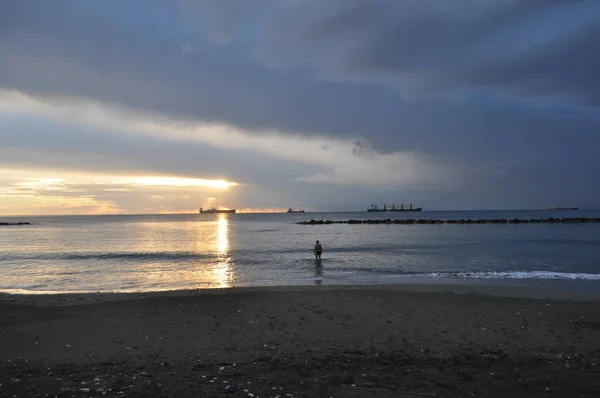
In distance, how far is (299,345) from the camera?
34.1 ft

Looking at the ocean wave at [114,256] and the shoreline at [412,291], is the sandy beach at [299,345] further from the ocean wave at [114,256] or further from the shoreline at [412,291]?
the ocean wave at [114,256]

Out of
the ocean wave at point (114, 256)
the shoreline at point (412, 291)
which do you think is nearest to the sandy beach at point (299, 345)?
the shoreline at point (412, 291)

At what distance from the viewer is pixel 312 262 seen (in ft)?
115

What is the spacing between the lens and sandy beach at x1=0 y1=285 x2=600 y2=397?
7.79 metres

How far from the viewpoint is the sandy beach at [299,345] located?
7785mm

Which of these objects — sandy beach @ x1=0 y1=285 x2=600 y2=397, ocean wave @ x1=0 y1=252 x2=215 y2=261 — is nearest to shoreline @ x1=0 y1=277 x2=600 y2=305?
sandy beach @ x1=0 y1=285 x2=600 y2=397

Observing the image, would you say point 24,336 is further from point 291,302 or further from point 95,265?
point 95,265

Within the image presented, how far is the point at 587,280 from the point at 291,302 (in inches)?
741

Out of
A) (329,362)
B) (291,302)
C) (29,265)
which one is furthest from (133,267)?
(329,362)

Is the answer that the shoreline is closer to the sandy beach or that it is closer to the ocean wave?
the sandy beach

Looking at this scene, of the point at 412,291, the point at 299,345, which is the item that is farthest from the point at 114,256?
the point at 299,345

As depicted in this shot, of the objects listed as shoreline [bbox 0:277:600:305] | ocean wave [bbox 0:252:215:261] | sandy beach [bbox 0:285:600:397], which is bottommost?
ocean wave [bbox 0:252:215:261]

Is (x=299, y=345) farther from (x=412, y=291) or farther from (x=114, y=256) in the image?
(x=114, y=256)

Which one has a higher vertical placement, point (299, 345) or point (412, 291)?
point (299, 345)
